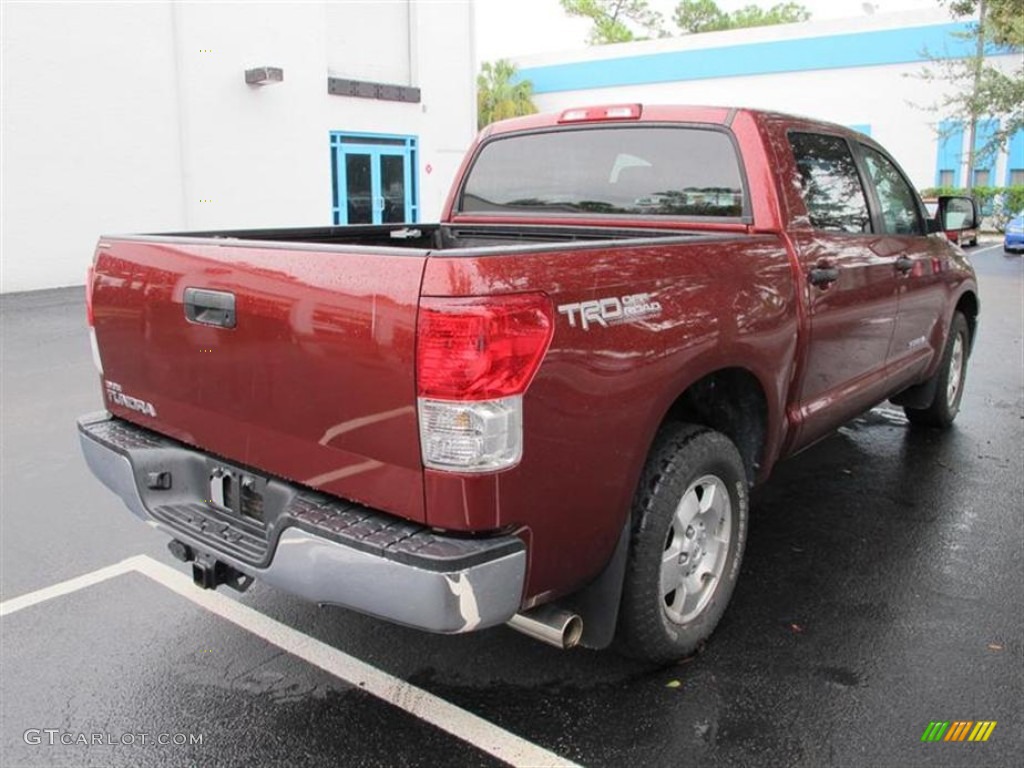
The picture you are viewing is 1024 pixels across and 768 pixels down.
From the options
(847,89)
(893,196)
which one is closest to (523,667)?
(893,196)

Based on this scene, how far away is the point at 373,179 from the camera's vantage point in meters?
20.1

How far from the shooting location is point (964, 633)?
3467 millimetres

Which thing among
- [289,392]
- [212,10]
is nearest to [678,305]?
[289,392]

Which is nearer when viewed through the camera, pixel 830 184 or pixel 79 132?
pixel 830 184

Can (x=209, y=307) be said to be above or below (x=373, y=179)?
below

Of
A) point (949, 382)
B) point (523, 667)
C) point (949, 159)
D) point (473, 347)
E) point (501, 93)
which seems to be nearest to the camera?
point (473, 347)

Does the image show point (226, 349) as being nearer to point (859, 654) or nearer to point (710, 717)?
point (710, 717)

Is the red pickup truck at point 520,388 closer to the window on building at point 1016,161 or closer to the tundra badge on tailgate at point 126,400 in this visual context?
the tundra badge on tailgate at point 126,400

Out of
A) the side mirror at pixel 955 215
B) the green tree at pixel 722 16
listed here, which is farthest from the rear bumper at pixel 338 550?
the green tree at pixel 722 16

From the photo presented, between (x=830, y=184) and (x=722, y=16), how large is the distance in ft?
245

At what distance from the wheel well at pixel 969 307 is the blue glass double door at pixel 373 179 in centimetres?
1510

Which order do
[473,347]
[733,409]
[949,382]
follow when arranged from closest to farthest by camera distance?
[473,347]
[733,409]
[949,382]

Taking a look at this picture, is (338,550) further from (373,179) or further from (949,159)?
(949,159)

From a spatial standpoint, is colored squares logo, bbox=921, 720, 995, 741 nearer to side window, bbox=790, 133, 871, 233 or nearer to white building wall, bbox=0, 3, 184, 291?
side window, bbox=790, 133, 871, 233
